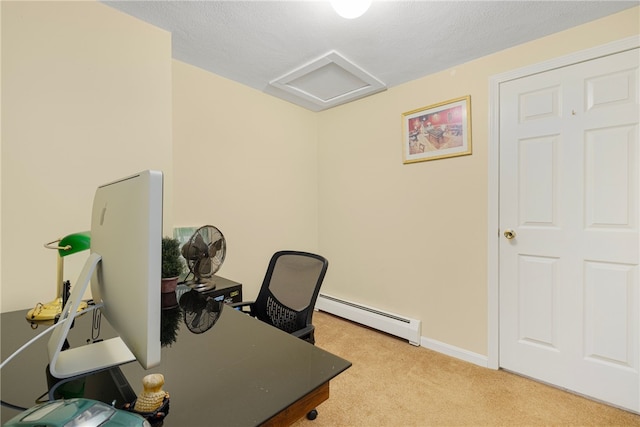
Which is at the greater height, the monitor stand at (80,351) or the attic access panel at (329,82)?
the attic access panel at (329,82)

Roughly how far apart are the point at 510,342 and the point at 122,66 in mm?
3287

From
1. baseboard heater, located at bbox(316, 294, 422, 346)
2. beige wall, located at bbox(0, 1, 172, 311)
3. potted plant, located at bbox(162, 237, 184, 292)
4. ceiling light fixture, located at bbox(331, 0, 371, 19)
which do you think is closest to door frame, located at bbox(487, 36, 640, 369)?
baseboard heater, located at bbox(316, 294, 422, 346)

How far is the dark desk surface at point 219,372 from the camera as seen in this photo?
629 mm

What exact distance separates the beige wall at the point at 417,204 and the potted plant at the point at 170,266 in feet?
6.29

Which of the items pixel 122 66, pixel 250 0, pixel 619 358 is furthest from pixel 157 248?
pixel 619 358

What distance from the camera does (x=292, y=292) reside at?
5.25 feet

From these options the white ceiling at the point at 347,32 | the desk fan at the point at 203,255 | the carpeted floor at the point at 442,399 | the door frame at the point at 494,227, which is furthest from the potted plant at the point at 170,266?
the door frame at the point at 494,227

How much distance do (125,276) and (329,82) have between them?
2.46m

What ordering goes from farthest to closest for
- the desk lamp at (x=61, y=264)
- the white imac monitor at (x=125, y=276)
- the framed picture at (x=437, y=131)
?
the framed picture at (x=437, y=131), the desk lamp at (x=61, y=264), the white imac monitor at (x=125, y=276)

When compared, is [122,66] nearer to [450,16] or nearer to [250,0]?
[250,0]

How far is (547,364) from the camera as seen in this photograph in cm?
192

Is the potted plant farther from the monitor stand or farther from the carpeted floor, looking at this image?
the carpeted floor

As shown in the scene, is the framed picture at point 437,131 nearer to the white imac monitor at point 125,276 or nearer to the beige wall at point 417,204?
the beige wall at point 417,204

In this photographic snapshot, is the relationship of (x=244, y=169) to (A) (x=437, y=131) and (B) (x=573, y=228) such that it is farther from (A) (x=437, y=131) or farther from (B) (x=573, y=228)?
(B) (x=573, y=228)
